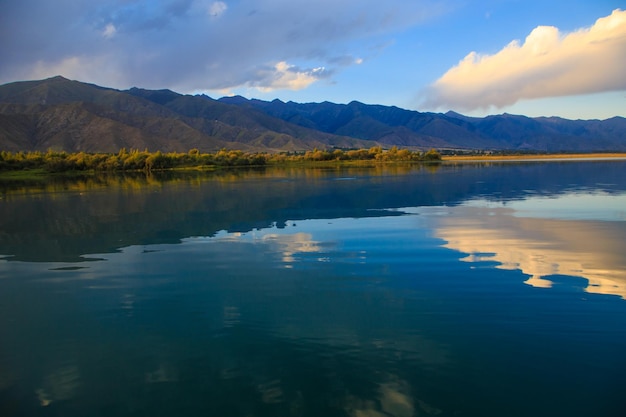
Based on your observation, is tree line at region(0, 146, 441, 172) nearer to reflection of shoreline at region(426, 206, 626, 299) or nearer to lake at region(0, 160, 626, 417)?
lake at region(0, 160, 626, 417)

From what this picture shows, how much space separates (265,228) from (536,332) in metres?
14.8

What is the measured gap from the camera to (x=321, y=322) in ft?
34.6

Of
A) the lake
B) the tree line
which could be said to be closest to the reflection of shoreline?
the lake

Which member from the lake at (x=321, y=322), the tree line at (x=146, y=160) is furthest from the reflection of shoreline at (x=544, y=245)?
the tree line at (x=146, y=160)

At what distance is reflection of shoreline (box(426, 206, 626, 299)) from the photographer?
44.9ft

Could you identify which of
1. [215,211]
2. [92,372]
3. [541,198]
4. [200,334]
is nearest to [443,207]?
[541,198]

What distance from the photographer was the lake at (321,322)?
7684mm

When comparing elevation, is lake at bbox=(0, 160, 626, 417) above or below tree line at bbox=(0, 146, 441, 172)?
below

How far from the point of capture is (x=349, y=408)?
24.0ft

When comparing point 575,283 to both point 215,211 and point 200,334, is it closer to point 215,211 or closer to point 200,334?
point 200,334

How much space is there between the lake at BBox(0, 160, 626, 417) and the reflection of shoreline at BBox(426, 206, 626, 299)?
0.10 meters

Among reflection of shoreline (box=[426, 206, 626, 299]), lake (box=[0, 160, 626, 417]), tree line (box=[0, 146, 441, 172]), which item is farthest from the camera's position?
tree line (box=[0, 146, 441, 172])

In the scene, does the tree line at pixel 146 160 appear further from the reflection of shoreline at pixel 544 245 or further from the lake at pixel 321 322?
the reflection of shoreline at pixel 544 245

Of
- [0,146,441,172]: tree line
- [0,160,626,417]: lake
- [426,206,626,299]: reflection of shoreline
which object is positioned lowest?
[0,160,626,417]: lake
